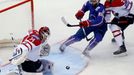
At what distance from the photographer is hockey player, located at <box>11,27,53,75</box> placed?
7.60 feet

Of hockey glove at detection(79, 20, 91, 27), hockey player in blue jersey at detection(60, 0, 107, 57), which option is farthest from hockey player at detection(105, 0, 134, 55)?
hockey glove at detection(79, 20, 91, 27)

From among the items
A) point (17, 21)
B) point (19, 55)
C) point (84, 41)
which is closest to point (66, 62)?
point (84, 41)

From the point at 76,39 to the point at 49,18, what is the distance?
2.43 feet

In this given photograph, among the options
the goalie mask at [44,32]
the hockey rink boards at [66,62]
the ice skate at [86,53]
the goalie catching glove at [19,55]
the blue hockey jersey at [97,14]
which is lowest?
the hockey rink boards at [66,62]

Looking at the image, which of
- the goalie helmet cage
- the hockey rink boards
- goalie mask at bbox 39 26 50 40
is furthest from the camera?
the goalie helmet cage

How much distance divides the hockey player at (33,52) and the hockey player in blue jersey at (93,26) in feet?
1.12

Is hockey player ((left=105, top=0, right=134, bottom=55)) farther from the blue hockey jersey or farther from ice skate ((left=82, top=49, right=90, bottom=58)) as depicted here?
ice skate ((left=82, top=49, right=90, bottom=58))

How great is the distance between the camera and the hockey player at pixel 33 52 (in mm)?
2316

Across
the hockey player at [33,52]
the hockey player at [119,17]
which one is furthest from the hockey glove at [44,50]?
the hockey player at [119,17]

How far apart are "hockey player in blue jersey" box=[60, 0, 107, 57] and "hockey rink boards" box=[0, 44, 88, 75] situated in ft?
0.18

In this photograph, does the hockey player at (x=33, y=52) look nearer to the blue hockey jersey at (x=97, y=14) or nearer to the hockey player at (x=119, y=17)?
the blue hockey jersey at (x=97, y=14)

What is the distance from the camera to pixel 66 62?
2736mm

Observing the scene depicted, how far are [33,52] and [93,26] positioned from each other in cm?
55

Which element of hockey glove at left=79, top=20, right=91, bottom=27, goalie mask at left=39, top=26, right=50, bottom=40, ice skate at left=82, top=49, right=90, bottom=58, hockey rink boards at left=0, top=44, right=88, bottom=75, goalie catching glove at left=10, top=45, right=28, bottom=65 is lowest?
hockey rink boards at left=0, top=44, right=88, bottom=75
